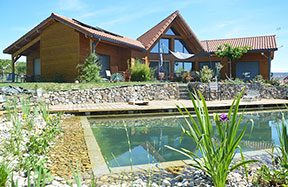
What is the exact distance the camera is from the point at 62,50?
1266 centimetres

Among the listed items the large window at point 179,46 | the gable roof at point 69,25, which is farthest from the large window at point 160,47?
the gable roof at point 69,25

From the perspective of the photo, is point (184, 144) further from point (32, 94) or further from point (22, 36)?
point (22, 36)

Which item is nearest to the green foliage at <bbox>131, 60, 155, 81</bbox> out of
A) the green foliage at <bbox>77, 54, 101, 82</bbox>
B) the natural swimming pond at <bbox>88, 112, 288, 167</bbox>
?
the green foliage at <bbox>77, 54, 101, 82</bbox>

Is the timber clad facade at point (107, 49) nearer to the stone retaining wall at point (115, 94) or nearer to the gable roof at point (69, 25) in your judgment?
the gable roof at point (69, 25)

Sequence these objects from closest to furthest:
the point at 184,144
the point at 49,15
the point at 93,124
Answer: the point at 184,144, the point at 93,124, the point at 49,15

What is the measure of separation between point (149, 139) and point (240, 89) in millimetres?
8994

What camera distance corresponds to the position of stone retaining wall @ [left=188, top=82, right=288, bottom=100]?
1090cm

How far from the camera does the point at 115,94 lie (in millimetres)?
9633

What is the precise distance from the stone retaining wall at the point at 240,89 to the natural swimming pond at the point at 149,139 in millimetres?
4962

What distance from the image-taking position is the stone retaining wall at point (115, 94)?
8414mm

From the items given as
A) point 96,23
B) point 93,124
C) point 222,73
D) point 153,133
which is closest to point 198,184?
point 153,133

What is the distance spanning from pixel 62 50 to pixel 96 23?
10.9 ft

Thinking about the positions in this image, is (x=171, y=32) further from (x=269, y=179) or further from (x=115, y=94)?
(x=269, y=179)

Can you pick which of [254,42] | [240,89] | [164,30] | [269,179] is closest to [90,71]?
[240,89]
